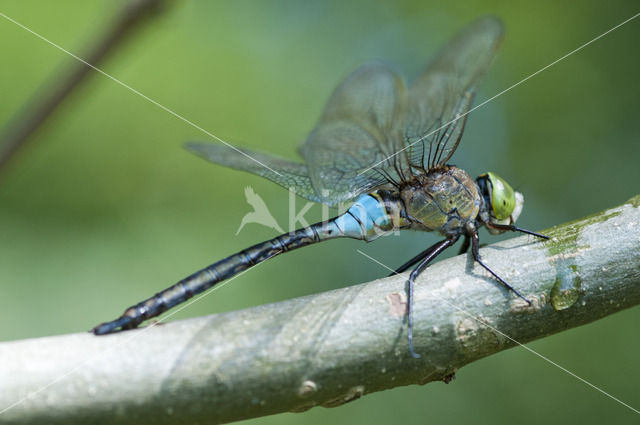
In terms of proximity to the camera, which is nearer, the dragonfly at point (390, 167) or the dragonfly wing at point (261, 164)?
the dragonfly at point (390, 167)

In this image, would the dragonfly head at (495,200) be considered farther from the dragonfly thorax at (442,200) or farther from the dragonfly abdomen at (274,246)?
the dragonfly abdomen at (274,246)

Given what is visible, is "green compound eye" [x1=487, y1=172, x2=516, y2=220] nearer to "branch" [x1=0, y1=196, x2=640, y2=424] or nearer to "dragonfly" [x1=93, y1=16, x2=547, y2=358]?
"dragonfly" [x1=93, y1=16, x2=547, y2=358]

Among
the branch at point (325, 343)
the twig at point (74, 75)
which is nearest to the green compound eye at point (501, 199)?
the branch at point (325, 343)

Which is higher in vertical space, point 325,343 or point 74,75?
point 74,75

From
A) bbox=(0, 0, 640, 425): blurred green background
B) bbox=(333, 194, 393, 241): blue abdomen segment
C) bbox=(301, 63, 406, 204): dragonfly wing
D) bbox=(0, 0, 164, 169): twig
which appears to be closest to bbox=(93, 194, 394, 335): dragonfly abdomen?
bbox=(333, 194, 393, 241): blue abdomen segment

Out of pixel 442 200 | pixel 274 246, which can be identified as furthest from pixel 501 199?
pixel 274 246

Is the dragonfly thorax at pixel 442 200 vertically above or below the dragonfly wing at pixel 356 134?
below

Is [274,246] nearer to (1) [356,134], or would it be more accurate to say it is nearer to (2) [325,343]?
(1) [356,134]
